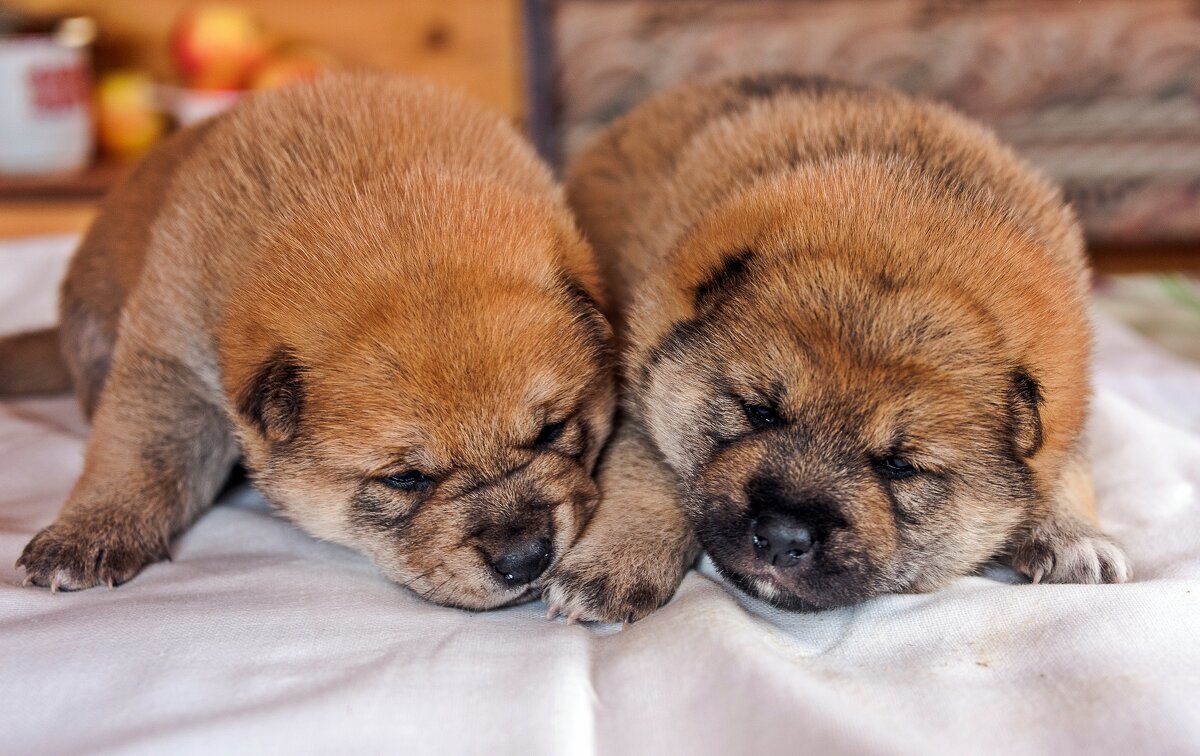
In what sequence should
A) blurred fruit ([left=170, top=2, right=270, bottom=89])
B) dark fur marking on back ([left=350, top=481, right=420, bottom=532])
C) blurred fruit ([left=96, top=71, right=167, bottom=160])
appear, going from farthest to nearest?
1. blurred fruit ([left=96, top=71, right=167, bottom=160])
2. blurred fruit ([left=170, top=2, right=270, bottom=89])
3. dark fur marking on back ([left=350, top=481, right=420, bottom=532])

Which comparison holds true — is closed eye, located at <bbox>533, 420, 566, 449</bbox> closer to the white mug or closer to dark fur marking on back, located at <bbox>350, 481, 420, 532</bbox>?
dark fur marking on back, located at <bbox>350, 481, 420, 532</bbox>

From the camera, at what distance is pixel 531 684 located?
5.49 ft

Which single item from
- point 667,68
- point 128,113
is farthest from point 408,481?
point 128,113

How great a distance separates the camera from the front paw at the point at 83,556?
205cm

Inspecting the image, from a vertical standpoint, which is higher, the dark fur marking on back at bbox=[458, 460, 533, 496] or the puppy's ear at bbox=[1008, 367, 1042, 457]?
the puppy's ear at bbox=[1008, 367, 1042, 457]

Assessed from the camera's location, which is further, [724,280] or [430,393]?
[724,280]

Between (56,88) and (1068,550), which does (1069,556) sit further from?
(56,88)

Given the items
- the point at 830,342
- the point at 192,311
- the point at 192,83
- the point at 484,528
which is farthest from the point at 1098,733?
the point at 192,83

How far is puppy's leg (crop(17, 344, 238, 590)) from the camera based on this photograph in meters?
2.09

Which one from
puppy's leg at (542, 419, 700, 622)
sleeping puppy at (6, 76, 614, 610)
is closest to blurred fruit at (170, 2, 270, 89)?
sleeping puppy at (6, 76, 614, 610)

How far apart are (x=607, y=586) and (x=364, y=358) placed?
25.9 inches

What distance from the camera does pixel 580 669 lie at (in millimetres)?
1736

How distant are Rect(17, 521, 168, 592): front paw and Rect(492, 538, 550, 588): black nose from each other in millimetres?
830

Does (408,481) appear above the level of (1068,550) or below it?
above
